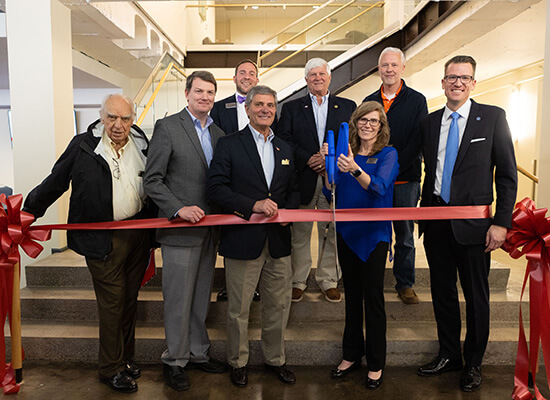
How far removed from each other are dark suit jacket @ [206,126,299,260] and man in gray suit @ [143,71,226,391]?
0.17 m

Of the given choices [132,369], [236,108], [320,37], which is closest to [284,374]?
[132,369]

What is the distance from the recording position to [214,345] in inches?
130

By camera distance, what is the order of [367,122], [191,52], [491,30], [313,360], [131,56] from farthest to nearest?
1. [191,52]
2. [131,56]
3. [491,30]
4. [313,360]
5. [367,122]

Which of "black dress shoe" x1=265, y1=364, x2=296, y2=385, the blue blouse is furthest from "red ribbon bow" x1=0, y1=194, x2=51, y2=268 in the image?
the blue blouse

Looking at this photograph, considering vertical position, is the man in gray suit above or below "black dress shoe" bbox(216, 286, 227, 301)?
above

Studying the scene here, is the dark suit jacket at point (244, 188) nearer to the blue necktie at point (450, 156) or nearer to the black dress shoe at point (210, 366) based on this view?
the black dress shoe at point (210, 366)

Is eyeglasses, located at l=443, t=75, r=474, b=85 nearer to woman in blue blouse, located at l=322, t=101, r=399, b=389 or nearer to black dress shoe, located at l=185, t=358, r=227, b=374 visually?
woman in blue blouse, located at l=322, t=101, r=399, b=389

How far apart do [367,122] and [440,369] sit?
1.77 meters

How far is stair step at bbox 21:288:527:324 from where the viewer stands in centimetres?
365

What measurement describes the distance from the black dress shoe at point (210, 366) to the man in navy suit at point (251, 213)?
6.6 inches

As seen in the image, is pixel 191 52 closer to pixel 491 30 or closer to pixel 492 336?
pixel 491 30

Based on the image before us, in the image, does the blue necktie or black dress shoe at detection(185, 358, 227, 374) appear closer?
the blue necktie

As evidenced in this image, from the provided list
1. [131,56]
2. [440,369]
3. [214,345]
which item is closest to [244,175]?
[214,345]

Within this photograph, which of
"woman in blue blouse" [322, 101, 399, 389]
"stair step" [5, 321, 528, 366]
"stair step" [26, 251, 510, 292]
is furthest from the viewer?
"stair step" [26, 251, 510, 292]
